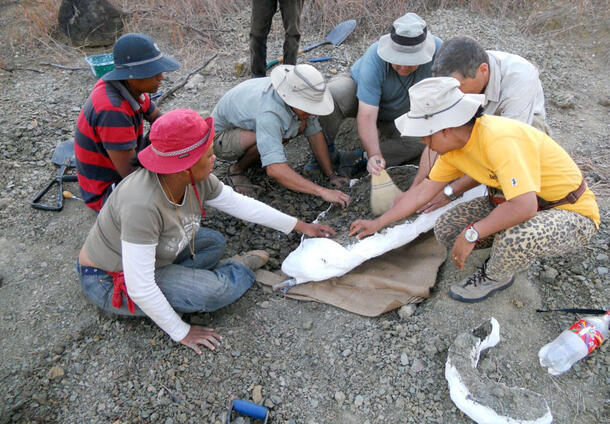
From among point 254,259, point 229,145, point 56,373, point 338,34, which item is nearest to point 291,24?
point 338,34

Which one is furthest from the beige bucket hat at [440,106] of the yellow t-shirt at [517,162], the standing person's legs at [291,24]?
the standing person's legs at [291,24]

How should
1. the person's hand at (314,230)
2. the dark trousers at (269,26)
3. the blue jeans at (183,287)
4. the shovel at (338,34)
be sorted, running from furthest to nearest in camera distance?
the shovel at (338,34), the dark trousers at (269,26), the person's hand at (314,230), the blue jeans at (183,287)

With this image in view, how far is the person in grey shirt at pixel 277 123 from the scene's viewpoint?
8.60 feet

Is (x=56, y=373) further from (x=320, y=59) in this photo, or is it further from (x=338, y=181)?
(x=320, y=59)

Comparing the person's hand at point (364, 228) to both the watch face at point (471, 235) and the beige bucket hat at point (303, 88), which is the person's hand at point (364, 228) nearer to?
the watch face at point (471, 235)

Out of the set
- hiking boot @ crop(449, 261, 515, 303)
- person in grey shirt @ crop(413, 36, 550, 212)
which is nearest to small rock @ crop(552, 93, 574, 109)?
person in grey shirt @ crop(413, 36, 550, 212)

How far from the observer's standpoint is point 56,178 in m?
3.26

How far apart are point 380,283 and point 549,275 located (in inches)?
34.1

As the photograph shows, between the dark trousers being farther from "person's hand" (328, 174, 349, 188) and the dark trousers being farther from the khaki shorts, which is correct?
"person's hand" (328, 174, 349, 188)

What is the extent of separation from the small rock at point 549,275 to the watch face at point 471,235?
667mm

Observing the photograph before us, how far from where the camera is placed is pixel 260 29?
3896mm

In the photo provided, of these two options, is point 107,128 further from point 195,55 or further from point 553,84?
point 553,84

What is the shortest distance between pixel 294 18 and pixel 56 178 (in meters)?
2.32

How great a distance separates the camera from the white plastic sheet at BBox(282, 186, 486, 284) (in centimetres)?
232
